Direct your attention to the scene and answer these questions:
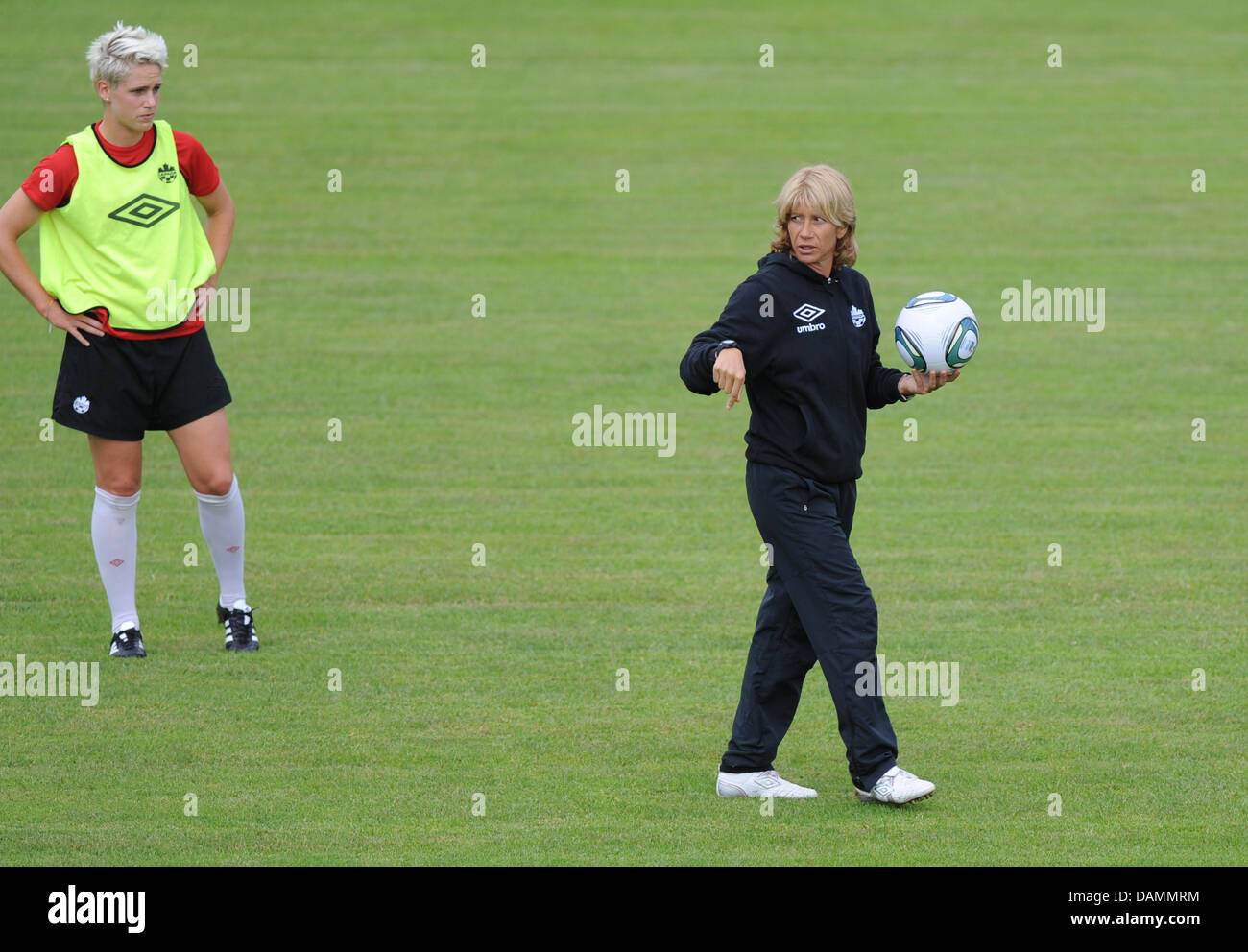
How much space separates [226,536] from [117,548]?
0.48m

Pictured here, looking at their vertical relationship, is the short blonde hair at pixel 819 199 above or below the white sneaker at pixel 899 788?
above

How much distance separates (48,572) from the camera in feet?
30.3

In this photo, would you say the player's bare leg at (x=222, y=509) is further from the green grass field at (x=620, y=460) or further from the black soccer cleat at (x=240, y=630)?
the green grass field at (x=620, y=460)

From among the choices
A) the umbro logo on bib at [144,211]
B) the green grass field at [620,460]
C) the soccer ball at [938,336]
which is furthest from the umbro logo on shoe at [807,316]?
the umbro logo on bib at [144,211]

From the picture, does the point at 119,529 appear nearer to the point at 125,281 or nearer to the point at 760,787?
the point at 125,281

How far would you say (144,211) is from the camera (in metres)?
7.41

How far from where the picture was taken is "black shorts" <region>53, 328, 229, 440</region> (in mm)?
7402

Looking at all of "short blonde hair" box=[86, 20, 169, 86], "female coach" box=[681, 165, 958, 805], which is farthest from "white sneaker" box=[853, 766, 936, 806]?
"short blonde hair" box=[86, 20, 169, 86]

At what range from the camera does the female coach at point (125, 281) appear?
7262mm

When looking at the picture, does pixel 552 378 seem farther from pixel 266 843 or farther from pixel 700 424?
pixel 266 843

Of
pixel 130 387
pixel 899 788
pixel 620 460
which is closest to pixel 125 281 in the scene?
pixel 130 387

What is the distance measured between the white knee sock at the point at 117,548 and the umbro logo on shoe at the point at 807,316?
3368 mm

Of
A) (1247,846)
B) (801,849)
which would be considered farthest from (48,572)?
(1247,846)
